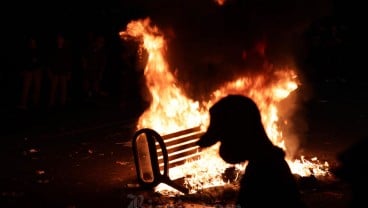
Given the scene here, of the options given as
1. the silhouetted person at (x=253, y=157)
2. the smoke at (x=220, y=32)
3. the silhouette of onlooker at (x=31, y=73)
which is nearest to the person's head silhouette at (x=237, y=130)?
the silhouetted person at (x=253, y=157)

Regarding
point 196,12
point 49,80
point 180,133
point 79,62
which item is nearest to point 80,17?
point 79,62

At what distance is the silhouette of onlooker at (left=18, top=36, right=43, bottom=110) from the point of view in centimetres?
1548

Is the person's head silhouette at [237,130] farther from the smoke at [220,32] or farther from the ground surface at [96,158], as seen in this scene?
the smoke at [220,32]

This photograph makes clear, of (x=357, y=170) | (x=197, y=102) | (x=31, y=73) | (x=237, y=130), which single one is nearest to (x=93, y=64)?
(x=31, y=73)

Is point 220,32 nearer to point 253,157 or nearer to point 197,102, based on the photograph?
point 197,102

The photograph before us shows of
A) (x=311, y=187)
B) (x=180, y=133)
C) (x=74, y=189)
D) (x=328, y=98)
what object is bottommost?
(x=311, y=187)

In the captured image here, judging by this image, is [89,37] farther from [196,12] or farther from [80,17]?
[196,12]

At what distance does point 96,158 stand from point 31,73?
613 cm

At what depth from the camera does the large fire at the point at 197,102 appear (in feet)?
29.9

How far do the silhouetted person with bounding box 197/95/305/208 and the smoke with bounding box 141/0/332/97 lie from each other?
6206 millimetres

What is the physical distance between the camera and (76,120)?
14.6 meters

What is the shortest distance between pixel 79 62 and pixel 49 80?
5.22 ft

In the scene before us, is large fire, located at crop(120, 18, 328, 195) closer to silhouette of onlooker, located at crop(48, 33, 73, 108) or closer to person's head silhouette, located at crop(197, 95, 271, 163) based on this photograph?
person's head silhouette, located at crop(197, 95, 271, 163)

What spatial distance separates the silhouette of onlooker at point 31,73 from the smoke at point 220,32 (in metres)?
6.08
